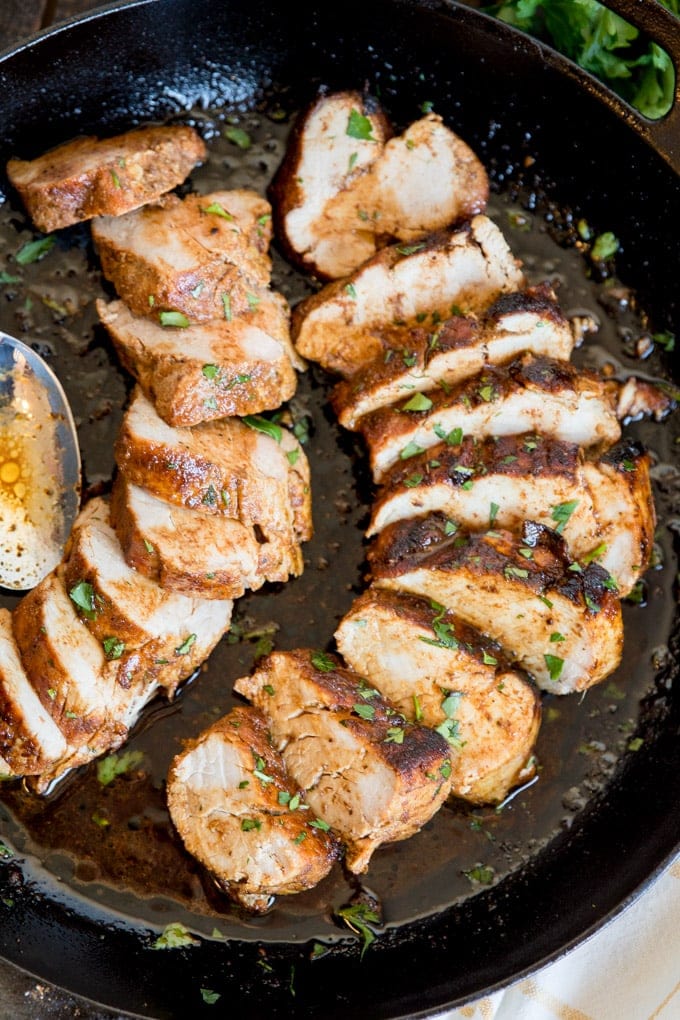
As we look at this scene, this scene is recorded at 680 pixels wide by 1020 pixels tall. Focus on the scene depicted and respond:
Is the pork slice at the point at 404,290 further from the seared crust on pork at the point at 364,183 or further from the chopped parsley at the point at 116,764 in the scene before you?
the chopped parsley at the point at 116,764

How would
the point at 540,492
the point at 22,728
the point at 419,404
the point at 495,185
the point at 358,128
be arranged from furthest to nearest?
1. the point at 495,185
2. the point at 358,128
3. the point at 419,404
4. the point at 540,492
5. the point at 22,728

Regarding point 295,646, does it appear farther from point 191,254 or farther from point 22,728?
point 191,254

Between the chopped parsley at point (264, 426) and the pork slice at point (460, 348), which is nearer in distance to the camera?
the pork slice at point (460, 348)

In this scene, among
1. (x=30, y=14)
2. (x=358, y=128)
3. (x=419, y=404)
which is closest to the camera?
(x=419, y=404)

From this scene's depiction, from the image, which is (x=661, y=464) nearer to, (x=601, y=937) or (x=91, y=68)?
(x=601, y=937)

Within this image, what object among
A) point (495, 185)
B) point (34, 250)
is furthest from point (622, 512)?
point (34, 250)

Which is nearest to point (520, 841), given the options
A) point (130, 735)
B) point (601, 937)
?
point (601, 937)

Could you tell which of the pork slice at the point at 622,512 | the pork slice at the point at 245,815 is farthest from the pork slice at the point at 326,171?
the pork slice at the point at 245,815

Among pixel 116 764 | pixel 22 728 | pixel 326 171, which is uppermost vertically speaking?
pixel 326 171
